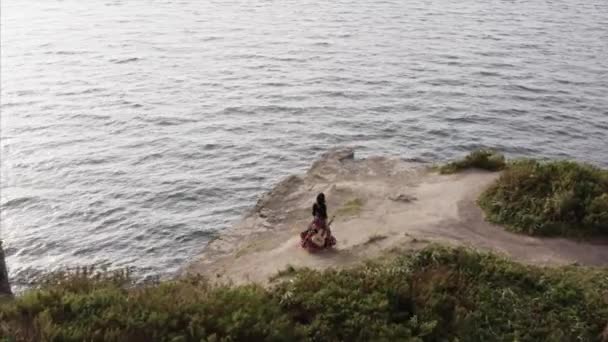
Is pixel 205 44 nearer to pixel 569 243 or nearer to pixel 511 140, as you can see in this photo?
pixel 511 140

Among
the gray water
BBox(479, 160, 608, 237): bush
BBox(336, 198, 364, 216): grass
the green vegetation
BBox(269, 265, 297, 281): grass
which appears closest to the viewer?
the green vegetation

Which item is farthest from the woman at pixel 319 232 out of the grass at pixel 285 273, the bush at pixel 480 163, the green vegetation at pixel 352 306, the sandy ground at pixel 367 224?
the bush at pixel 480 163

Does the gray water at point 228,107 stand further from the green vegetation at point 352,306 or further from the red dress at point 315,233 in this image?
the green vegetation at point 352,306

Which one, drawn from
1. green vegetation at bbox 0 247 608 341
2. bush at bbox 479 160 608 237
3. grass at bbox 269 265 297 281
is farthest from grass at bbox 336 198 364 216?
green vegetation at bbox 0 247 608 341

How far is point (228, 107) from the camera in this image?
4172cm

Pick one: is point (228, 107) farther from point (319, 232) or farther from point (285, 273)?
point (285, 273)

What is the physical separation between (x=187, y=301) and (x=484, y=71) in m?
38.6

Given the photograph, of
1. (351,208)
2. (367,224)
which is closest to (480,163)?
(351,208)

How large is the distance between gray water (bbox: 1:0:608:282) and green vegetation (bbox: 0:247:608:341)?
33.1 ft

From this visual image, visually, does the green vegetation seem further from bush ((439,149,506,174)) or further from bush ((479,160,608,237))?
bush ((439,149,506,174))

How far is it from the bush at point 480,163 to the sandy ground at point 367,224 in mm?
547

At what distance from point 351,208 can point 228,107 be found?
18.3 meters

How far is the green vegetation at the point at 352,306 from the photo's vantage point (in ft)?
43.6

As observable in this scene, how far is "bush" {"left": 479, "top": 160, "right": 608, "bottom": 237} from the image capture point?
21.6 m
